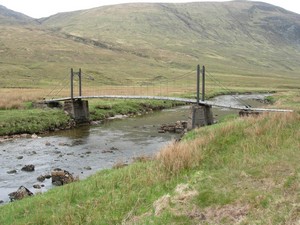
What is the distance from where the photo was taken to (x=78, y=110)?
41.0 m

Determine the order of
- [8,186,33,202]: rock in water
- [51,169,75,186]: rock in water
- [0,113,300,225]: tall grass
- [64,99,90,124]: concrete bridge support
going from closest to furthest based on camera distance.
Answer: [0,113,300,225]: tall grass → [8,186,33,202]: rock in water → [51,169,75,186]: rock in water → [64,99,90,124]: concrete bridge support

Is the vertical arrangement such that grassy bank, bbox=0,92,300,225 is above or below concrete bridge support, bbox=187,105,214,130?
above

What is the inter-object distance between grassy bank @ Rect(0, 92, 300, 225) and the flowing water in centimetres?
554

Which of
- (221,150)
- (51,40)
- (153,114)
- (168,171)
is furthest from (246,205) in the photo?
(51,40)

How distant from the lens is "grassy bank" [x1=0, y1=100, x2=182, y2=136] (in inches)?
1334

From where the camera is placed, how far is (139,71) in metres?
128

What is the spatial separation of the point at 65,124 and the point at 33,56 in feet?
302

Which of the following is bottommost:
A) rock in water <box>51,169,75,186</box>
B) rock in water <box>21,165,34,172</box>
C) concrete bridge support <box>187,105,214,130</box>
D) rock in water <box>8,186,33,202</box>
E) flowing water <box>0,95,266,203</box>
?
flowing water <box>0,95,266,203</box>

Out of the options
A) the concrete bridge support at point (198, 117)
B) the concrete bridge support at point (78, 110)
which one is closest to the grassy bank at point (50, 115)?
the concrete bridge support at point (78, 110)

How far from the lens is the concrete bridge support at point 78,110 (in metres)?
40.7

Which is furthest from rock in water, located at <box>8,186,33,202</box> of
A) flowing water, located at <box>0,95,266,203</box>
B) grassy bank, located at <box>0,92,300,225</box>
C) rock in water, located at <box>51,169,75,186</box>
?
grassy bank, located at <box>0,92,300,225</box>

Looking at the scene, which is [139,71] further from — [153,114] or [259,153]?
[259,153]

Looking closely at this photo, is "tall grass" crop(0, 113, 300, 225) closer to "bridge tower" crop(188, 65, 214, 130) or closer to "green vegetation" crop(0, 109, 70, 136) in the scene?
"bridge tower" crop(188, 65, 214, 130)

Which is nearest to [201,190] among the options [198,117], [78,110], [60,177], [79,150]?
[60,177]
